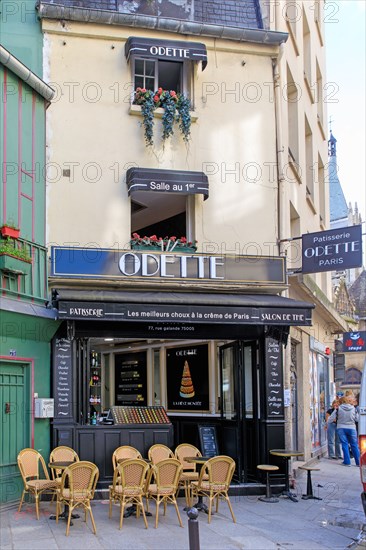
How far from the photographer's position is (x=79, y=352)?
1218 centimetres

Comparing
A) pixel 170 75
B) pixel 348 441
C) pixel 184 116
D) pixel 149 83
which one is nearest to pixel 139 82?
pixel 149 83

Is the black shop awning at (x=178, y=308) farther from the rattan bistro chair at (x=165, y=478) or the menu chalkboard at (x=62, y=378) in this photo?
the rattan bistro chair at (x=165, y=478)

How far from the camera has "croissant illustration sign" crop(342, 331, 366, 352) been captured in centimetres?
2148

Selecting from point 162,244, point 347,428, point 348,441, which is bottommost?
point 348,441

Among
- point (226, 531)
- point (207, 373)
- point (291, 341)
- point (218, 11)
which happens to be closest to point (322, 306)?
point (291, 341)

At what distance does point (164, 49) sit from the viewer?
1288cm

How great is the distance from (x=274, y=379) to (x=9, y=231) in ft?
18.2

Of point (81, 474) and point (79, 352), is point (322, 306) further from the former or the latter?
point (81, 474)

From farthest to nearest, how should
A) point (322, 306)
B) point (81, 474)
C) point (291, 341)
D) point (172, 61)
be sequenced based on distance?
point (322, 306) → point (291, 341) → point (172, 61) → point (81, 474)

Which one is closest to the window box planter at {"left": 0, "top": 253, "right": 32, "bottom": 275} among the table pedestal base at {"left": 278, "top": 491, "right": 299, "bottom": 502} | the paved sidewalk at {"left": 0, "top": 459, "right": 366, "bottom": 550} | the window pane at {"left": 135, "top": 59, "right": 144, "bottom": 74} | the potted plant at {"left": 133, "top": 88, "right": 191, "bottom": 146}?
the potted plant at {"left": 133, "top": 88, "right": 191, "bottom": 146}

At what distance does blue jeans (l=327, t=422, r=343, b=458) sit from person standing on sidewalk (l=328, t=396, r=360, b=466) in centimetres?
98

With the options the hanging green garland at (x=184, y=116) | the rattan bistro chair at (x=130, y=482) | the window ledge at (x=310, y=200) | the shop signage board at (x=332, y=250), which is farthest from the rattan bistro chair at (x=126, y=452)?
the window ledge at (x=310, y=200)

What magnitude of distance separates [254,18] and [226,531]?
10.3 m

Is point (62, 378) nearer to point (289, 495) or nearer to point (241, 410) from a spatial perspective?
point (241, 410)
